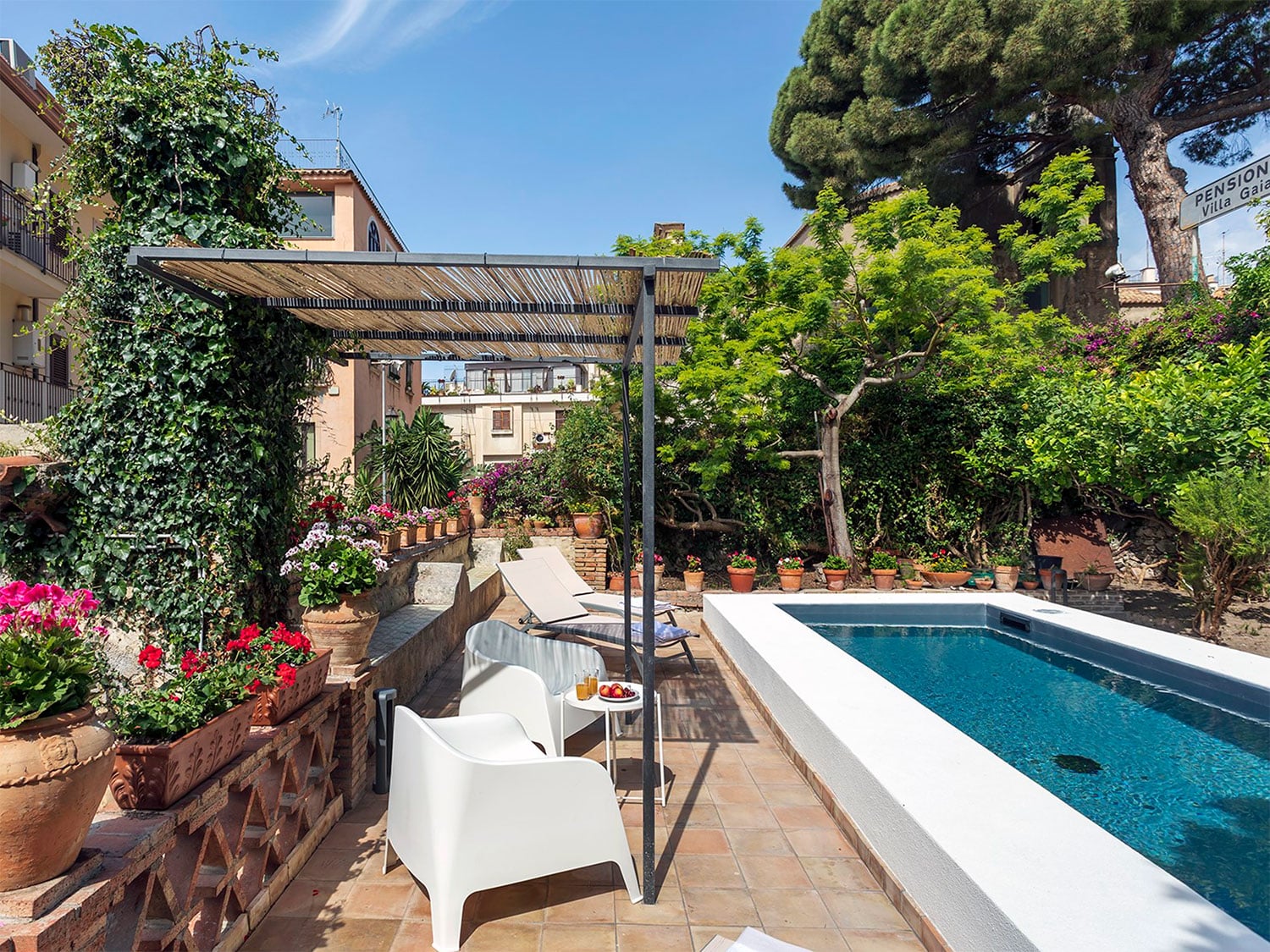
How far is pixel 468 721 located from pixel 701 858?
135cm

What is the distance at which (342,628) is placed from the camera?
407 centimetres

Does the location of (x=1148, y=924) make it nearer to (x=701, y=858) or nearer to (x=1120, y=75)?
(x=701, y=858)

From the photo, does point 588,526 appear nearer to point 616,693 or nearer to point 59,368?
point 616,693

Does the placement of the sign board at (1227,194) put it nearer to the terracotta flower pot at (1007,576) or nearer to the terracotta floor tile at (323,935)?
the terracotta floor tile at (323,935)

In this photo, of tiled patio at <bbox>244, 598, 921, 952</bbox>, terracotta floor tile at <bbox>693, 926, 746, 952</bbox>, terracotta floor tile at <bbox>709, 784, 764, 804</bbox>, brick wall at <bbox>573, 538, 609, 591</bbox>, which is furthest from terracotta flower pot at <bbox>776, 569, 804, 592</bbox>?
terracotta floor tile at <bbox>693, 926, 746, 952</bbox>

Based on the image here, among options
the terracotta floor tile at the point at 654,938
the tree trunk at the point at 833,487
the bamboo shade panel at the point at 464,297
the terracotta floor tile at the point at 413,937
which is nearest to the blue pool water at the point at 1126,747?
the terracotta floor tile at the point at 654,938

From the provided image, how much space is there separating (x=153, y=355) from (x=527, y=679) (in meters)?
2.81

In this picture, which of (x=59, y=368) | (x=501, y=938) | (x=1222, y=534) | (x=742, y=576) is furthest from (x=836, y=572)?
(x=59, y=368)

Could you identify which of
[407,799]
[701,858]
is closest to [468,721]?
[407,799]

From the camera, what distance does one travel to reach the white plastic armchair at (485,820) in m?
2.80

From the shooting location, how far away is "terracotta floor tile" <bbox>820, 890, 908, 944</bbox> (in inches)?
115

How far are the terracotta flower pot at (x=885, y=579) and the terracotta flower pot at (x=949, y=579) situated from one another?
63 cm

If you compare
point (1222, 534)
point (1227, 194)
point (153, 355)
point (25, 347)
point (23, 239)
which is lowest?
point (1222, 534)

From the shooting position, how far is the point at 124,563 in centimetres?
403
